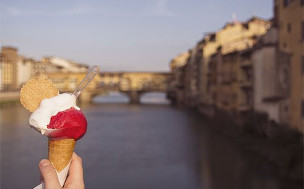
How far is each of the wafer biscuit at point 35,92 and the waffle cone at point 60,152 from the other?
0.28m

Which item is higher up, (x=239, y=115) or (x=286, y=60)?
(x=286, y=60)

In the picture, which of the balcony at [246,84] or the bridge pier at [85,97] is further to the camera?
the bridge pier at [85,97]

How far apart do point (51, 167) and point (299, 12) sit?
19.7 m

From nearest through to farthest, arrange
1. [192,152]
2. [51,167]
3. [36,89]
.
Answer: [51,167], [36,89], [192,152]

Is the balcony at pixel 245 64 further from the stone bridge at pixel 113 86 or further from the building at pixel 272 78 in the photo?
the stone bridge at pixel 113 86

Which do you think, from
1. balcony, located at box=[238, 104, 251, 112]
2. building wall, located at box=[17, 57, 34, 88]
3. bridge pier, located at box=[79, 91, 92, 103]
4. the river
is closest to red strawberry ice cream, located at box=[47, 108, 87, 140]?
the river

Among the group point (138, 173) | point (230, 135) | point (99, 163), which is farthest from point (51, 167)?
point (230, 135)

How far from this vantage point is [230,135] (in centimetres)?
2983

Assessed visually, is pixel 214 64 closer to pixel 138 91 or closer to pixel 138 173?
pixel 138 173

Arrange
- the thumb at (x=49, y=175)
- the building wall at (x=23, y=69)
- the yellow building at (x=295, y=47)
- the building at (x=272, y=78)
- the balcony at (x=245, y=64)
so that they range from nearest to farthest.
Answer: the thumb at (x=49, y=175), the yellow building at (x=295, y=47), the building at (x=272, y=78), the balcony at (x=245, y=64), the building wall at (x=23, y=69)

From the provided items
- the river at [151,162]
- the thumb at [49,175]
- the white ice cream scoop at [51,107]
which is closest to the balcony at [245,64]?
the river at [151,162]

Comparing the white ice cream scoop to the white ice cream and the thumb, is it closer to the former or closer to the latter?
the white ice cream

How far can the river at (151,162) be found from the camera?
17391 mm

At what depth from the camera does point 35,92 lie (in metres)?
2.35
